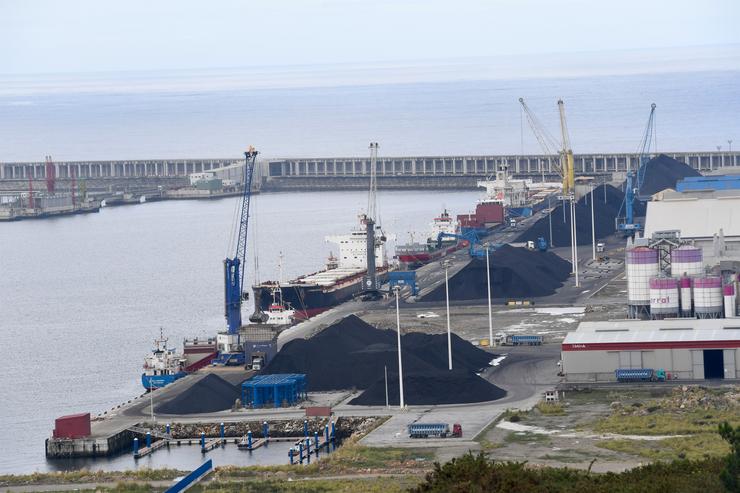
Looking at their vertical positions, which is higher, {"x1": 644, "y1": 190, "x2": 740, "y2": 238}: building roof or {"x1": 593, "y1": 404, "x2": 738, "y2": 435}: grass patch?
{"x1": 644, "y1": 190, "x2": 740, "y2": 238}: building roof

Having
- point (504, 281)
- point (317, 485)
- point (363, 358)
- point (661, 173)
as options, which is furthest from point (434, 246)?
point (317, 485)

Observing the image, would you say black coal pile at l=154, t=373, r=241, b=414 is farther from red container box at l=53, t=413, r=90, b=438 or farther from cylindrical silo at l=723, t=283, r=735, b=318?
cylindrical silo at l=723, t=283, r=735, b=318

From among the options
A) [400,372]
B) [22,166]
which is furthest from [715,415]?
[22,166]

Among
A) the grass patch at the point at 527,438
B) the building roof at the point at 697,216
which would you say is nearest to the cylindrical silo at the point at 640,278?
the building roof at the point at 697,216

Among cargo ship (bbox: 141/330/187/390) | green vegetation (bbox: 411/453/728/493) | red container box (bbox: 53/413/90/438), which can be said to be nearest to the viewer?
green vegetation (bbox: 411/453/728/493)

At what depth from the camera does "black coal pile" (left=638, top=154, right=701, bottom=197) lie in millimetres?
111931

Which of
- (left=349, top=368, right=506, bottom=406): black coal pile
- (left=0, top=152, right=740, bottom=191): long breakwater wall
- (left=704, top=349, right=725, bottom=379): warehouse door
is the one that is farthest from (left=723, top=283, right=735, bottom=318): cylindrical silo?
(left=0, top=152, right=740, bottom=191): long breakwater wall

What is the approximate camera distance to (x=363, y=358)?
2064 inches

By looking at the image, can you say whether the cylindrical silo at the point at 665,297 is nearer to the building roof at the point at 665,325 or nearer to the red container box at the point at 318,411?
the building roof at the point at 665,325

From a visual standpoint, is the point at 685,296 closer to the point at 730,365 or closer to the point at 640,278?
the point at 640,278

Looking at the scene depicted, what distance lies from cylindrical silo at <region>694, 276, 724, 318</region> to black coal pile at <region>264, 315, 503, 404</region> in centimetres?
718

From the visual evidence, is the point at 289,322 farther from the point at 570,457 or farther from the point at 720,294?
the point at 570,457

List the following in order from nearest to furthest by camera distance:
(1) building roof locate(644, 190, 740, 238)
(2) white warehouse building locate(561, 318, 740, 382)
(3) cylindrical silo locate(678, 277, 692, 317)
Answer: (2) white warehouse building locate(561, 318, 740, 382) → (3) cylindrical silo locate(678, 277, 692, 317) → (1) building roof locate(644, 190, 740, 238)

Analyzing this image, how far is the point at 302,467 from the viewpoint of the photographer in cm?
3972
